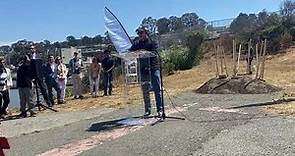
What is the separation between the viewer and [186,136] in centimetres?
983

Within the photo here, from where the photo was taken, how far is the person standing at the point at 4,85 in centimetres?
1481

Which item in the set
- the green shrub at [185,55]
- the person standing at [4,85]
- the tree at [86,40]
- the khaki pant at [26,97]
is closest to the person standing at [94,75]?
the person standing at [4,85]

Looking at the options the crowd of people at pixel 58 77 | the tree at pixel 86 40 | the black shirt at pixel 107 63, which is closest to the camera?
the crowd of people at pixel 58 77

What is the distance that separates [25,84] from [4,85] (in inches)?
22.5

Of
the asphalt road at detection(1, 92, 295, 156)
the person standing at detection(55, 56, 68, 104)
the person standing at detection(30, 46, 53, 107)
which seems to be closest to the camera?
the asphalt road at detection(1, 92, 295, 156)

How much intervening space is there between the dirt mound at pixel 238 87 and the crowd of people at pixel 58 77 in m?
A: 3.93

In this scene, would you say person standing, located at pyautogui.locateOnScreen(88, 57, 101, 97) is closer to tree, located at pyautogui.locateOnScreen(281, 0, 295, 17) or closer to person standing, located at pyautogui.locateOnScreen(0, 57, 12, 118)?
person standing, located at pyautogui.locateOnScreen(0, 57, 12, 118)

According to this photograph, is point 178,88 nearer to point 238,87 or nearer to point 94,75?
point 94,75

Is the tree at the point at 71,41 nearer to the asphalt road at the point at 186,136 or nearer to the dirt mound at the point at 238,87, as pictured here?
the dirt mound at the point at 238,87

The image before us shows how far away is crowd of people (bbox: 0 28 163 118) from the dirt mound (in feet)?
12.9

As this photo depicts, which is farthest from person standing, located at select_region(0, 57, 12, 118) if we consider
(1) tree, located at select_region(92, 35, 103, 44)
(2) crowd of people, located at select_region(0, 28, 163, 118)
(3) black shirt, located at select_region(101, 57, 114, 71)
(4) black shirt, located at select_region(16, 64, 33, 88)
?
(1) tree, located at select_region(92, 35, 103, 44)

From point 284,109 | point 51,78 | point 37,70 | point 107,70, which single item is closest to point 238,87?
point 107,70

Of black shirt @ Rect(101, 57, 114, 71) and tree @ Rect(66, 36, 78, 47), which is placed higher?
tree @ Rect(66, 36, 78, 47)

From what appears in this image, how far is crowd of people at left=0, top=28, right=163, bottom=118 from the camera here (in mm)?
12138
